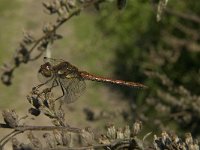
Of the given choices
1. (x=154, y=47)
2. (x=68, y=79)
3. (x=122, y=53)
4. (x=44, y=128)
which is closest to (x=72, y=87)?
(x=68, y=79)

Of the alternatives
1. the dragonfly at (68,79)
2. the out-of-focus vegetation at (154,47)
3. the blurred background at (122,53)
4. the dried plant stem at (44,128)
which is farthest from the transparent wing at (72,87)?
the out-of-focus vegetation at (154,47)

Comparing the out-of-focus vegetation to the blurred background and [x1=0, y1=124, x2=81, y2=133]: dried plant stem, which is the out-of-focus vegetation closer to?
the blurred background

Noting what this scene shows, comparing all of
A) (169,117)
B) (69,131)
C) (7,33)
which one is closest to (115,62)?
(7,33)

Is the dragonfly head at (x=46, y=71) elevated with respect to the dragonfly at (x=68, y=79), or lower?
elevated

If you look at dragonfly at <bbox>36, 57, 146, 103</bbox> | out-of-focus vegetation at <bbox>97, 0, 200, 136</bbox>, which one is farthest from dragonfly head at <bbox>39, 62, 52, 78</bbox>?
out-of-focus vegetation at <bbox>97, 0, 200, 136</bbox>

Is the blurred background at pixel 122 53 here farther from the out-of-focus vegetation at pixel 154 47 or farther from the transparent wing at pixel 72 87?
the transparent wing at pixel 72 87
